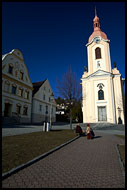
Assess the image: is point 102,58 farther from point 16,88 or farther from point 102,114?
point 16,88

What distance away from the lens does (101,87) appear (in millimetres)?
30719

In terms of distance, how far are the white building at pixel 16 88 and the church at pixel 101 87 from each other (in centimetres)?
1419

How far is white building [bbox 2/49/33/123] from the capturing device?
26500 millimetres

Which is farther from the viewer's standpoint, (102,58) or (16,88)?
(102,58)

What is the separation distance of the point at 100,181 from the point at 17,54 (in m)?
32.0

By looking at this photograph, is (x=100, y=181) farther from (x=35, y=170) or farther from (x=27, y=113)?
(x=27, y=113)

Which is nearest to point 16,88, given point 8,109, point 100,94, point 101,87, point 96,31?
point 8,109

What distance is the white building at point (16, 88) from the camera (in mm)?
26500

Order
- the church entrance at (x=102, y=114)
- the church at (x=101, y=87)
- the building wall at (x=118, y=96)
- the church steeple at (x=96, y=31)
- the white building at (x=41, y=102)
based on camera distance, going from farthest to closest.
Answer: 1. the white building at (x=41, y=102)
2. the church steeple at (x=96, y=31)
3. the church entrance at (x=102, y=114)
4. the church at (x=101, y=87)
5. the building wall at (x=118, y=96)

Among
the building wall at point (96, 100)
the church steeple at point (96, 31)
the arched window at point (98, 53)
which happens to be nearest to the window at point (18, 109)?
the building wall at point (96, 100)

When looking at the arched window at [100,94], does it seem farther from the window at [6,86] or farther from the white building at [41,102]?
the window at [6,86]

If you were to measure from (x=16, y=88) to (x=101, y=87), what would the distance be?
1975 cm

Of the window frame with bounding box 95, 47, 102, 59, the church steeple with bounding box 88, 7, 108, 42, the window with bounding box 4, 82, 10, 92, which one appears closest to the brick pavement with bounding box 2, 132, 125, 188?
the window with bounding box 4, 82, 10, 92

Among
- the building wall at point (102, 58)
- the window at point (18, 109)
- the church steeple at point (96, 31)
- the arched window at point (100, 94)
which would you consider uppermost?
the church steeple at point (96, 31)
